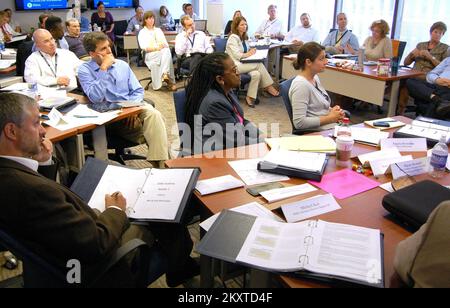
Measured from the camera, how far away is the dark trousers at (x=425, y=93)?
429cm

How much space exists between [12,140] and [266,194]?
0.99 metres

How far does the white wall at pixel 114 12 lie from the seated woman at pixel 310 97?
8576mm

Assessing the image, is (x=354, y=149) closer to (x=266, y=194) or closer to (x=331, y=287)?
(x=266, y=194)

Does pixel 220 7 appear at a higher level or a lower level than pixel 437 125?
higher

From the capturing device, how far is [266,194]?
1.67m

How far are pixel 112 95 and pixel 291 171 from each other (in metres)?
2.04

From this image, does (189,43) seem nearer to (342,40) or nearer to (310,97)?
(342,40)

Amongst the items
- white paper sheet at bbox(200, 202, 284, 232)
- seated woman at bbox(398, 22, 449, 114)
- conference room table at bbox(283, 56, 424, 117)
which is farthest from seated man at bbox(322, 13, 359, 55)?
white paper sheet at bbox(200, 202, 284, 232)

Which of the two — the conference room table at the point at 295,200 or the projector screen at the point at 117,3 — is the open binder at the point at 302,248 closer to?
the conference room table at the point at 295,200

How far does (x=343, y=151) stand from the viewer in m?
1.97

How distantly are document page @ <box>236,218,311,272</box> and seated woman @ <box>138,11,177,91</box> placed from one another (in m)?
5.54

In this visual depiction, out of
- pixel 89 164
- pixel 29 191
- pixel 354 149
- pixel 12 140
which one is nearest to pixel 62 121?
pixel 89 164

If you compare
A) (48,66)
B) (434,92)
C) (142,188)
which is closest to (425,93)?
(434,92)

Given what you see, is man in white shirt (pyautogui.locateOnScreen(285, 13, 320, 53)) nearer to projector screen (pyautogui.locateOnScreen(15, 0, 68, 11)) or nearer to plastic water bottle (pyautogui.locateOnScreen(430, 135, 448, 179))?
plastic water bottle (pyautogui.locateOnScreen(430, 135, 448, 179))
